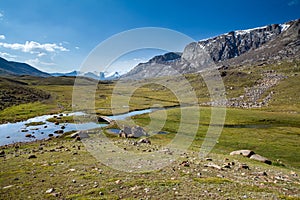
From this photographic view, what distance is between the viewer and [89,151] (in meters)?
28.8

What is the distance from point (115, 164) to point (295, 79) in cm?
19477

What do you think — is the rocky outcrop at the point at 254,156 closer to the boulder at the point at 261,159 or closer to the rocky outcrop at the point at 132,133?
the boulder at the point at 261,159

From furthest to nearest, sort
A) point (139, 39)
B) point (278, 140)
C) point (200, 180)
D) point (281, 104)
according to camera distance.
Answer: point (281, 104), point (278, 140), point (139, 39), point (200, 180)

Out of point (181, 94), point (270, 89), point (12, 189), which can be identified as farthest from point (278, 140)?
point (181, 94)

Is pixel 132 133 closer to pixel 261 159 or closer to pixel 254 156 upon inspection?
pixel 254 156

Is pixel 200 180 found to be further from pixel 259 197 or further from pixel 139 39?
pixel 139 39

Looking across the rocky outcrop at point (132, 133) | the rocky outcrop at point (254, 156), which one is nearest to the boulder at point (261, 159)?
the rocky outcrop at point (254, 156)

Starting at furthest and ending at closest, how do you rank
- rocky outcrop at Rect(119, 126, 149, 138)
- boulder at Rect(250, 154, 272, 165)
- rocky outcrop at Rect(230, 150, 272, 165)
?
rocky outcrop at Rect(119, 126, 149, 138)
rocky outcrop at Rect(230, 150, 272, 165)
boulder at Rect(250, 154, 272, 165)

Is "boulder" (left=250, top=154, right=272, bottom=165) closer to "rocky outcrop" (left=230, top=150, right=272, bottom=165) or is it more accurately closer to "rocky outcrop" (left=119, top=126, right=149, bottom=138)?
"rocky outcrop" (left=230, top=150, right=272, bottom=165)

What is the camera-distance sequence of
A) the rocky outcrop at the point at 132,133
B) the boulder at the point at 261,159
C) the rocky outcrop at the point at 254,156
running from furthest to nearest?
the rocky outcrop at the point at 132,133 < the rocky outcrop at the point at 254,156 < the boulder at the point at 261,159

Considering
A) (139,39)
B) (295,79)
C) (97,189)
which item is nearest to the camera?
(97,189)

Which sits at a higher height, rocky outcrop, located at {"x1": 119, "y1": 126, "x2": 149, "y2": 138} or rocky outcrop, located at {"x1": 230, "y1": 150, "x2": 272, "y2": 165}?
rocky outcrop, located at {"x1": 230, "y1": 150, "x2": 272, "y2": 165}

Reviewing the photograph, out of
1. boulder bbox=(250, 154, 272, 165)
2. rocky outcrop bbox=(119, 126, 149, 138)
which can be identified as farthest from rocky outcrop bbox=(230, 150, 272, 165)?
rocky outcrop bbox=(119, 126, 149, 138)

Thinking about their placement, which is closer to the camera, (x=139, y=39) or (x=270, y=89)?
(x=139, y=39)
